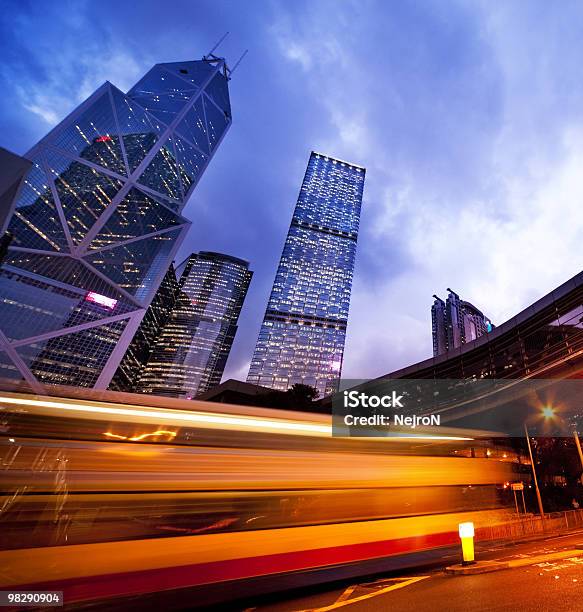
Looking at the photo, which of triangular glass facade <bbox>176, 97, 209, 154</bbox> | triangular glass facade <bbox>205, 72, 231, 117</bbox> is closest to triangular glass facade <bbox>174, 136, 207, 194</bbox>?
triangular glass facade <bbox>176, 97, 209, 154</bbox>

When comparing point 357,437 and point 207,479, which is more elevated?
point 357,437

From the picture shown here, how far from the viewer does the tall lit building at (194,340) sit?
169375mm

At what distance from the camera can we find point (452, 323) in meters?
139

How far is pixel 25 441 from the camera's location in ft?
11.2

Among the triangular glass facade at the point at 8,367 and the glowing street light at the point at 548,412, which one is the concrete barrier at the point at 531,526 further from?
the triangular glass facade at the point at 8,367

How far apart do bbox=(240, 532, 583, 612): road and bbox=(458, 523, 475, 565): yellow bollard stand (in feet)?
1.75

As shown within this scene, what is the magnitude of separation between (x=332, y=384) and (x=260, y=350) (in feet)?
116

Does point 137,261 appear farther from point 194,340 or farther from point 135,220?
point 194,340

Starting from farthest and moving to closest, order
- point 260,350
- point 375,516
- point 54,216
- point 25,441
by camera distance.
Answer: point 260,350
point 54,216
point 375,516
point 25,441

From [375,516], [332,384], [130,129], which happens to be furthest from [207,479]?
[332,384]

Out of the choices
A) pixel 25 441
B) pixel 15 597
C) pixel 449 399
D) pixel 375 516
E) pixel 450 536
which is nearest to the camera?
pixel 15 597

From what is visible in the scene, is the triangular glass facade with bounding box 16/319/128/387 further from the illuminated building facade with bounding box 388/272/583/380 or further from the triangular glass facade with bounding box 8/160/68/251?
the illuminated building facade with bounding box 388/272/583/380

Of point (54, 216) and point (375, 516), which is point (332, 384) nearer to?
point (54, 216)

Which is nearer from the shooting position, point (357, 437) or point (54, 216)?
point (357, 437)
